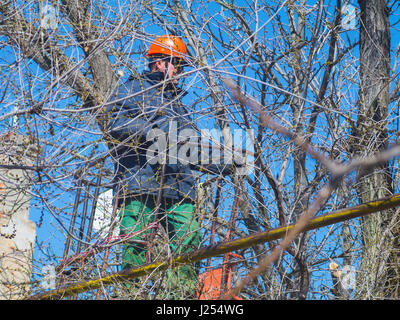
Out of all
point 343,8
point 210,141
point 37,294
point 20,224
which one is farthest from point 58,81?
point 20,224

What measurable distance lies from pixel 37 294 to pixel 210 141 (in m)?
2.05

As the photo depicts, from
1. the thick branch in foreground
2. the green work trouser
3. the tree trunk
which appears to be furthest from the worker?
the tree trunk

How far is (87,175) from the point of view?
4.96 metres

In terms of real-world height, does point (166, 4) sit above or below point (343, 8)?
above

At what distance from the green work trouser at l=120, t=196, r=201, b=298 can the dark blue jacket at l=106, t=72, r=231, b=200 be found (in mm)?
153

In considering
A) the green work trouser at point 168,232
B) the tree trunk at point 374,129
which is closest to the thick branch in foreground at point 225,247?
the green work trouser at point 168,232

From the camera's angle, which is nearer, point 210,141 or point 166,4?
point 210,141

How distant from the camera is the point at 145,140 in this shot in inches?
196

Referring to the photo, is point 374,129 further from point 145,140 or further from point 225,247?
point 145,140

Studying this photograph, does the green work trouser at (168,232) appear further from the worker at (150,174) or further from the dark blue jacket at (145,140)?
the dark blue jacket at (145,140)

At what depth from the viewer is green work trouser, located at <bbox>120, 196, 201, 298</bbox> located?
4.39 meters

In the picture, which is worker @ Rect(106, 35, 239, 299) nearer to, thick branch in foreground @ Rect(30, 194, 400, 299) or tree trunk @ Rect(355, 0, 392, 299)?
thick branch in foreground @ Rect(30, 194, 400, 299)
